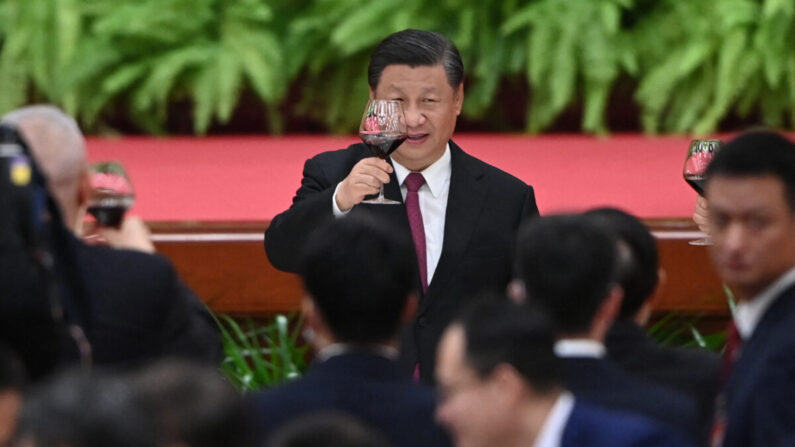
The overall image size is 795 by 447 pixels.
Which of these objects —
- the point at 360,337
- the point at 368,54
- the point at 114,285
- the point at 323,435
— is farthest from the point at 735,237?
the point at 368,54

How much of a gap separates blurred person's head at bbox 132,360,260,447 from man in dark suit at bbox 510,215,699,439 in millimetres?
481

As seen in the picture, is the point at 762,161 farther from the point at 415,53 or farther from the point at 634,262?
the point at 415,53

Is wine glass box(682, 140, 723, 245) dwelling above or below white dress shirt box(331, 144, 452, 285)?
above

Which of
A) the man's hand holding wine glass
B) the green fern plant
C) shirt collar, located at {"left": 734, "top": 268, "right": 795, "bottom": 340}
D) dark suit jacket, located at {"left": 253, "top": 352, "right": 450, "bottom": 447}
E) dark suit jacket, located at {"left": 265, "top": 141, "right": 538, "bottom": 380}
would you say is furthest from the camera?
the green fern plant

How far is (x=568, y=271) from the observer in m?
→ 1.62

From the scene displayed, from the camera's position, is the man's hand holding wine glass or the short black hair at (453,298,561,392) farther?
the man's hand holding wine glass

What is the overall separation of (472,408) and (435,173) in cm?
125

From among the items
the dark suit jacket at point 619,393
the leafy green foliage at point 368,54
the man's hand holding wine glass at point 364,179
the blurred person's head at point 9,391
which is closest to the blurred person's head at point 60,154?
the blurred person's head at point 9,391

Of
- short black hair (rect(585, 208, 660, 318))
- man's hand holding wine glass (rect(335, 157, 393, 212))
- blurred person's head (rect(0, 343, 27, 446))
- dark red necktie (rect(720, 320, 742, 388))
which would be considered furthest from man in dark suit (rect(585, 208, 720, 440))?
blurred person's head (rect(0, 343, 27, 446))

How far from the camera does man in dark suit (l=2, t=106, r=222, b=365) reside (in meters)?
1.83

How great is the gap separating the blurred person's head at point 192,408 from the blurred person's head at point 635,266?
0.75 m

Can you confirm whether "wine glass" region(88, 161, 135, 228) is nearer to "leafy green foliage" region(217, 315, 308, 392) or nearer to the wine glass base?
the wine glass base

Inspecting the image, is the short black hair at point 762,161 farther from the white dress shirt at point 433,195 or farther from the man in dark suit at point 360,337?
the white dress shirt at point 433,195

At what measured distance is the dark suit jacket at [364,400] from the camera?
156cm
